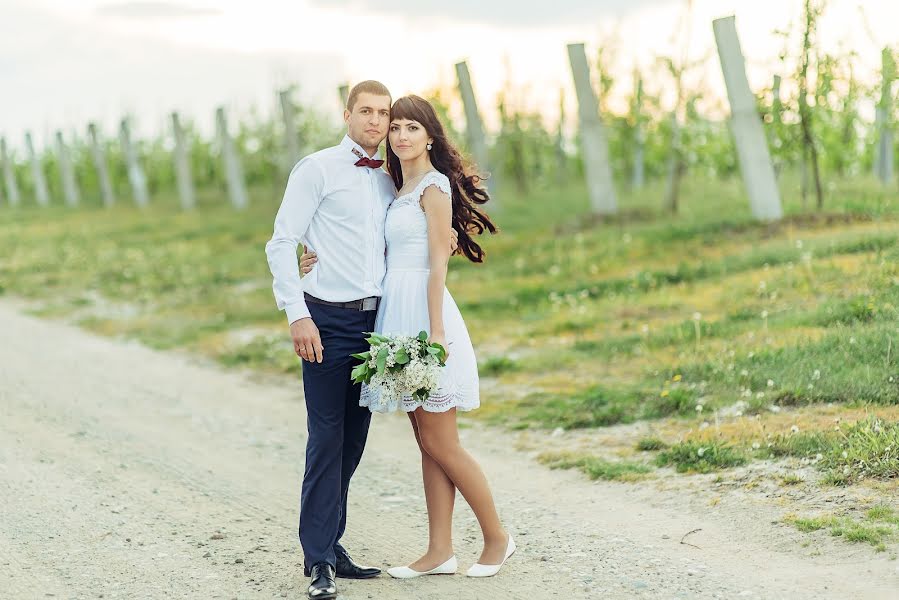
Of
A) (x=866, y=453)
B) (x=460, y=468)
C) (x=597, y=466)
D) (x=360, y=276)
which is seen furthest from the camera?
(x=597, y=466)

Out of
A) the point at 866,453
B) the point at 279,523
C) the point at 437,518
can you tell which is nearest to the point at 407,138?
the point at 437,518

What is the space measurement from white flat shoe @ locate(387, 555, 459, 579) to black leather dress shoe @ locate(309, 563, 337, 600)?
1.14 feet

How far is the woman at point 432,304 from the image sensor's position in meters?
4.63

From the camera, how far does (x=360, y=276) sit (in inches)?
183

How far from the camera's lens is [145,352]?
11.4 metres

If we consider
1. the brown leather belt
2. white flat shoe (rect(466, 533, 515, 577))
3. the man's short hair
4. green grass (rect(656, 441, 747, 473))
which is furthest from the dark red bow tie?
green grass (rect(656, 441, 747, 473))

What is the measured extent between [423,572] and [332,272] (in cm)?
142

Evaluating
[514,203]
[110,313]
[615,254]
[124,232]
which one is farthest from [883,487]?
[124,232]

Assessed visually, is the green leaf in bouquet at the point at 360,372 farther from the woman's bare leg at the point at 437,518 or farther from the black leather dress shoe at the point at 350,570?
the black leather dress shoe at the point at 350,570

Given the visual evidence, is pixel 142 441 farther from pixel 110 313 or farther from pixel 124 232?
pixel 124 232

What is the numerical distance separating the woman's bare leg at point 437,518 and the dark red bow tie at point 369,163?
112cm

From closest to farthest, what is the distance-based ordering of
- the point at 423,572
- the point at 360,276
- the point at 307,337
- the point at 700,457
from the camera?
the point at 307,337 → the point at 360,276 → the point at 423,572 → the point at 700,457

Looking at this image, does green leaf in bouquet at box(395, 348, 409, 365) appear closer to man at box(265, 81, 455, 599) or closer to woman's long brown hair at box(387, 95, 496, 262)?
man at box(265, 81, 455, 599)

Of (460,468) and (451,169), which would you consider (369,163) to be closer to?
(451,169)
